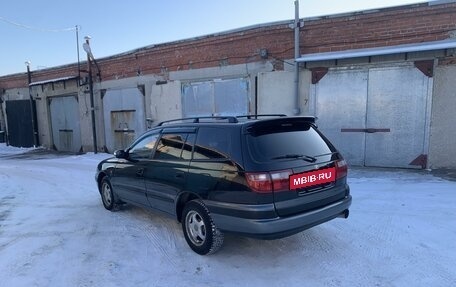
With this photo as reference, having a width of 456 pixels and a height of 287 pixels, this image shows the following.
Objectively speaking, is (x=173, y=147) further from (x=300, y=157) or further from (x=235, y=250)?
(x=300, y=157)

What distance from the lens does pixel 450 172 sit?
7543 mm

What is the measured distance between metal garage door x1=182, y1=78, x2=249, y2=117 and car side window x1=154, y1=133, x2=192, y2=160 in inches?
233

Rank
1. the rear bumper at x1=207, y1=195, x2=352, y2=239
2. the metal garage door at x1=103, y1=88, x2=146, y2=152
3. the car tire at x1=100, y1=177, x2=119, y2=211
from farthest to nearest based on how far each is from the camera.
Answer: the metal garage door at x1=103, y1=88, x2=146, y2=152, the car tire at x1=100, y1=177, x2=119, y2=211, the rear bumper at x1=207, y1=195, x2=352, y2=239

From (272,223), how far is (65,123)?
1547 cm

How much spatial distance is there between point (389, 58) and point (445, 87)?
56.2 inches

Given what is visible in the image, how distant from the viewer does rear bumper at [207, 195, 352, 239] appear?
10.4ft

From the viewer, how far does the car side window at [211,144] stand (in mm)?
3533

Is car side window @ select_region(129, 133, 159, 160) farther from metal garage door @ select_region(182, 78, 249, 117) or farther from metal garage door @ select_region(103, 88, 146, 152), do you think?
metal garage door @ select_region(103, 88, 146, 152)

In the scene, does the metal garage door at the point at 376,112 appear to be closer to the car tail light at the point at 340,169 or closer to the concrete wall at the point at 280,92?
the concrete wall at the point at 280,92

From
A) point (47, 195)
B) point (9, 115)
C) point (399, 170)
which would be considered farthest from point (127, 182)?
point (9, 115)

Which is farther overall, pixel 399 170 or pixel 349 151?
pixel 349 151

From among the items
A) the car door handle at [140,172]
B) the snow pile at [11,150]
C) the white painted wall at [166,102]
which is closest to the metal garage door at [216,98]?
the white painted wall at [166,102]

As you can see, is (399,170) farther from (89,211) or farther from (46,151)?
(46,151)

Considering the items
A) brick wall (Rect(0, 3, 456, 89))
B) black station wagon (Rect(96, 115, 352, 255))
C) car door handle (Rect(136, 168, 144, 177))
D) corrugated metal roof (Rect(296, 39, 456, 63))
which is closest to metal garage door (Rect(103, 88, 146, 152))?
brick wall (Rect(0, 3, 456, 89))
